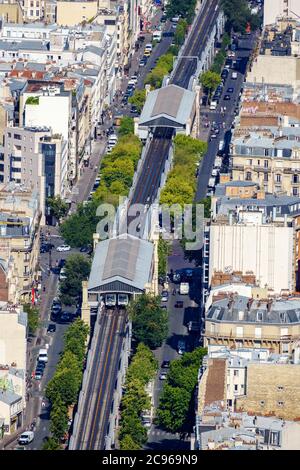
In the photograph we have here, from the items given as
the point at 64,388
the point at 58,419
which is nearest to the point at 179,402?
the point at 58,419

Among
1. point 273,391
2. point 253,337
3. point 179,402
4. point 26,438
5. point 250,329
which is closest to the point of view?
point 273,391

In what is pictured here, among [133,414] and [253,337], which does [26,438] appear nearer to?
[133,414]

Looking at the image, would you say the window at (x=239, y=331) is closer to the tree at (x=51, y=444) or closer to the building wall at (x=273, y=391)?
the building wall at (x=273, y=391)

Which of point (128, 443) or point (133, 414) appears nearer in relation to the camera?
point (128, 443)

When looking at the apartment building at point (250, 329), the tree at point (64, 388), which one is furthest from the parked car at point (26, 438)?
the apartment building at point (250, 329)

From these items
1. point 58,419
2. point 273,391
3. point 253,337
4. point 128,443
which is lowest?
point 128,443
